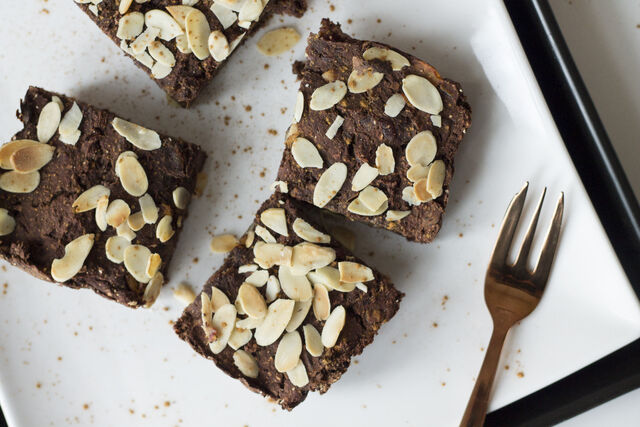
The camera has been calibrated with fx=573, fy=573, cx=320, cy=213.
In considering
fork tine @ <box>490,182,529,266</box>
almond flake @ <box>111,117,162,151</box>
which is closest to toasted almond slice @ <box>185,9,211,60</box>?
almond flake @ <box>111,117,162,151</box>

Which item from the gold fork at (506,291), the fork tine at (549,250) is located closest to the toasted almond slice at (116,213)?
the gold fork at (506,291)

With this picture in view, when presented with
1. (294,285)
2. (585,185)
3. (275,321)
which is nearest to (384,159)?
(294,285)

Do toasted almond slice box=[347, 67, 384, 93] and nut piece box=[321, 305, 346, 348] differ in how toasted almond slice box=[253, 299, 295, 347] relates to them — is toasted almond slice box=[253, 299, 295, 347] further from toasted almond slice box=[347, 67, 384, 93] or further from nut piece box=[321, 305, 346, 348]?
toasted almond slice box=[347, 67, 384, 93]

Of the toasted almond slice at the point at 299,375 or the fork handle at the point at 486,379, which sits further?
the fork handle at the point at 486,379

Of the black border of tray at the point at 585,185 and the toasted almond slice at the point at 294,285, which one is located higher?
the black border of tray at the point at 585,185

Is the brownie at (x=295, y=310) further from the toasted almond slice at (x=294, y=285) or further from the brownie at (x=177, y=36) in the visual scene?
the brownie at (x=177, y=36)

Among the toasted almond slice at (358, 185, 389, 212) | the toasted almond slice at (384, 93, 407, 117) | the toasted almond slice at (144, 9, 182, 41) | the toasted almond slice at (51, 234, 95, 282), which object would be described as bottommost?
the toasted almond slice at (51, 234, 95, 282)

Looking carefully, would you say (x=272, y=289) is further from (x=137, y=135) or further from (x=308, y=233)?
(x=137, y=135)
